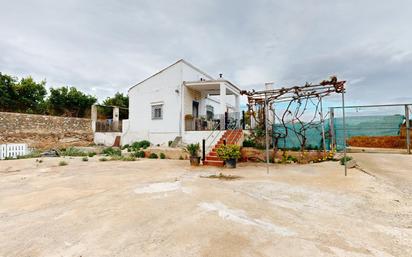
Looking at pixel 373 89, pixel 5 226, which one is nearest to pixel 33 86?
pixel 5 226

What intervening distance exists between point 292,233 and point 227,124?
9658 millimetres

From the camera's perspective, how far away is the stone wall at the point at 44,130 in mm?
14256

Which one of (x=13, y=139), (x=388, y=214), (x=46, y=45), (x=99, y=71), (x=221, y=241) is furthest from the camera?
(x=99, y=71)

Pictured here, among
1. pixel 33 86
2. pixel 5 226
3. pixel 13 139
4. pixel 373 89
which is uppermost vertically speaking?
pixel 33 86

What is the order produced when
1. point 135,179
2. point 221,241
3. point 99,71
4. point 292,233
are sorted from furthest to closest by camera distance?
point 99,71, point 135,179, point 292,233, point 221,241

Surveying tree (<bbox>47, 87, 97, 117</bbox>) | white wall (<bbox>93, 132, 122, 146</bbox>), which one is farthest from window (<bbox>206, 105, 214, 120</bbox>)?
tree (<bbox>47, 87, 97, 117</bbox>)

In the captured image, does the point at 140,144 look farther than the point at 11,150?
Yes

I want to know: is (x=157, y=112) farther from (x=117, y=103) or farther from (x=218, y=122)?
(x=117, y=103)

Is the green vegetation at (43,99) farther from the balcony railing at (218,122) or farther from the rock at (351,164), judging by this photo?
the rock at (351,164)

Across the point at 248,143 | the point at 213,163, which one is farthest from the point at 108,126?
the point at 248,143

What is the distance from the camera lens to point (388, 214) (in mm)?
3289

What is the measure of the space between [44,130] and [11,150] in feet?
17.0

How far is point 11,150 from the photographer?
11391mm

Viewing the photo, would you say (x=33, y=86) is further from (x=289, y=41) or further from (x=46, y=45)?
(x=289, y=41)
